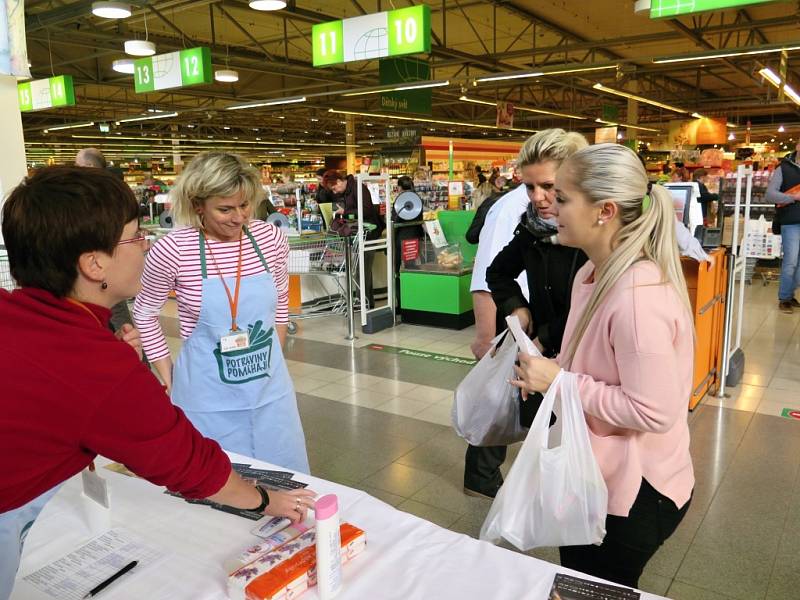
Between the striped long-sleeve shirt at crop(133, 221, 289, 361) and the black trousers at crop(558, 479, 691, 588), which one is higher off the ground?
the striped long-sleeve shirt at crop(133, 221, 289, 361)

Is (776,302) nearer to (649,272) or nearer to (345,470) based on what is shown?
(345,470)

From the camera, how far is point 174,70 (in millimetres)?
9195

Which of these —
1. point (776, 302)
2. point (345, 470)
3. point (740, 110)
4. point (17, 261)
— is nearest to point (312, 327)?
point (345, 470)

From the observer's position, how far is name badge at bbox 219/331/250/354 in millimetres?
2072

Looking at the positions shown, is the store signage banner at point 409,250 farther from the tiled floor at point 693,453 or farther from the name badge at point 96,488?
the name badge at point 96,488

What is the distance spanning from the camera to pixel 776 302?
7863 mm

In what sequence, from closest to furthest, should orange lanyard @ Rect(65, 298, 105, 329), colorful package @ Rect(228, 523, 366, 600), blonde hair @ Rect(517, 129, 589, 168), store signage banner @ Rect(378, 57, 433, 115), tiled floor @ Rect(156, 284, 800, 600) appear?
orange lanyard @ Rect(65, 298, 105, 329), colorful package @ Rect(228, 523, 366, 600), blonde hair @ Rect(517, 129, 589, 168), tiled floor @ Rect(156, 284, 800, 600), store signage banner @ Rect(378, 57, 433, 115)

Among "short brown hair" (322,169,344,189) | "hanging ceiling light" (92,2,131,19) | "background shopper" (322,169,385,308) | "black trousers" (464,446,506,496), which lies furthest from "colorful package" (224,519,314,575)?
"short brown hair" (322,169,344,189)

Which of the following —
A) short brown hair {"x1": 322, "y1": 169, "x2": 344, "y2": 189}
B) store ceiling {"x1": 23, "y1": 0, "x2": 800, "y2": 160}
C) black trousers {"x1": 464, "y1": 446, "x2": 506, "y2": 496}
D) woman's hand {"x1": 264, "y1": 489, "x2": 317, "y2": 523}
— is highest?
store ceiling {"x1": 23, "y1": 0, "x2": 800, "y2": 160}

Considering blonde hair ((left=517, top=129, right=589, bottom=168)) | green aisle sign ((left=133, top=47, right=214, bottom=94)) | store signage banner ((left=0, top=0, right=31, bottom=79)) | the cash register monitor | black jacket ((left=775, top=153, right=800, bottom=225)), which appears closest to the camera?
blonde hair ((left=517, top=129, right=589, bottom=168))

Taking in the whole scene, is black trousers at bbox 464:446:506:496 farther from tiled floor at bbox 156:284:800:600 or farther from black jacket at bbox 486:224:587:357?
black jacket at bbox 486:224:587:357

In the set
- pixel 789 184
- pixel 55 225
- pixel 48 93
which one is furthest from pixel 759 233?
pixel 48 93

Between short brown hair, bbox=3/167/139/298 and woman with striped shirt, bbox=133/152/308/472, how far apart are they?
3.27 ft

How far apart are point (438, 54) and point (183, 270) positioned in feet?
38.0
